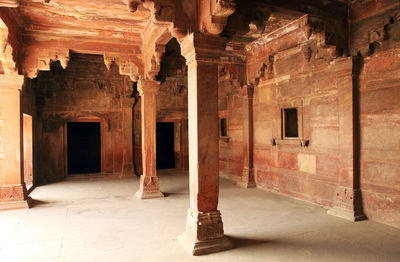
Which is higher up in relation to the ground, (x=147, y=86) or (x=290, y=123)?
(x=147, y=86)

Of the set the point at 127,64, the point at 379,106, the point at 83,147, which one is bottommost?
the point at 83,147

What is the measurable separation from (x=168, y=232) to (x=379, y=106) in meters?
4.12

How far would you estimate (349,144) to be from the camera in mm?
5207

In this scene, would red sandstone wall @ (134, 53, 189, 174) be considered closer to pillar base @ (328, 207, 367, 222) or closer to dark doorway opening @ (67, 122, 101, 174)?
dark doorway opening @ (67, 122, 101, 174)

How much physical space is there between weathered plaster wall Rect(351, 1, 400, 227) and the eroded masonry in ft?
0.06

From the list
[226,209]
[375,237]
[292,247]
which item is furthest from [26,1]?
[375,237]

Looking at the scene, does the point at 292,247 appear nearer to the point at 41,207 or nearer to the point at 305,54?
the point at 305,54

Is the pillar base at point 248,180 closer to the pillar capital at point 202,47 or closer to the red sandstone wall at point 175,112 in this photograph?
the red sandstone wall at point 175,112

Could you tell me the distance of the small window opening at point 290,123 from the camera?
729 cm

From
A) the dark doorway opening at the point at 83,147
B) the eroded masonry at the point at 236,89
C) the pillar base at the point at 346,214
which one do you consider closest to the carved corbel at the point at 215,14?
the eroded masonry at the point at 236,89

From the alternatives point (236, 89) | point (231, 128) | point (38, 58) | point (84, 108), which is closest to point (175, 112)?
point (231, 128)

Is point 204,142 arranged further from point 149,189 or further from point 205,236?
point 149,189

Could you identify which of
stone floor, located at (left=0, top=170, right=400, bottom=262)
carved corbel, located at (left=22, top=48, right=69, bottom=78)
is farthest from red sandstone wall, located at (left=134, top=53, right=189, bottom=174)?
carved corbel, located at (left=22, top=48, right=69, bottom=78)

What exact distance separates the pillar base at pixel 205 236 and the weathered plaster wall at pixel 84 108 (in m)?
7.30
